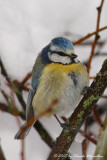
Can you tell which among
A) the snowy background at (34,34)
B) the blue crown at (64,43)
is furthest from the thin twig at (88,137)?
the blue crown at (64,43)

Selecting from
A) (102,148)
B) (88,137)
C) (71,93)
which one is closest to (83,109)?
(71,93)

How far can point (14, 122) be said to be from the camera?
9.18 ft

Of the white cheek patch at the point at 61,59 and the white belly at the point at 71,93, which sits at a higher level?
the white cheek patch at the point at 61,59

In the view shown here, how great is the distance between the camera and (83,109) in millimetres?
1997

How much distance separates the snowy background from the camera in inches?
109

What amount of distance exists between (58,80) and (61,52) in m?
0.23

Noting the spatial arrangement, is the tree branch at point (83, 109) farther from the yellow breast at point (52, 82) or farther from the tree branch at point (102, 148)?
the tree branch at point (102, 148)

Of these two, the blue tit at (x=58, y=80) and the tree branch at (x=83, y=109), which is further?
the blue tit at (x=58, y=80)

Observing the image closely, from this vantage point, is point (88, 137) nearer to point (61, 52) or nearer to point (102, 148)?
point (61, 52)

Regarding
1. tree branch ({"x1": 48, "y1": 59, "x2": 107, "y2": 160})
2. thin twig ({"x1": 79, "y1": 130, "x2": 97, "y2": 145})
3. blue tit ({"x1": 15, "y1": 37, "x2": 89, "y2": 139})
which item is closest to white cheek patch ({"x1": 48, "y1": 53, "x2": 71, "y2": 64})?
blue tit ({"x1": 15, "y1": 37, "x2": 89, "y2": 139})

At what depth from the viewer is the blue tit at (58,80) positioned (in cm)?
235

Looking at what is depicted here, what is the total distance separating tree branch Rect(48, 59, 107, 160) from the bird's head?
464mm

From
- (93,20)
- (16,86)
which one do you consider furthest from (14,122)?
(93,20)

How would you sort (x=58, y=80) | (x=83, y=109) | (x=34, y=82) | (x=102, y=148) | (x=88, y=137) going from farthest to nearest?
(x=88, y=137) → (x=34, y=82) → (x=58, y=80) → (x=83, y=109) → (x=102, y=148)
